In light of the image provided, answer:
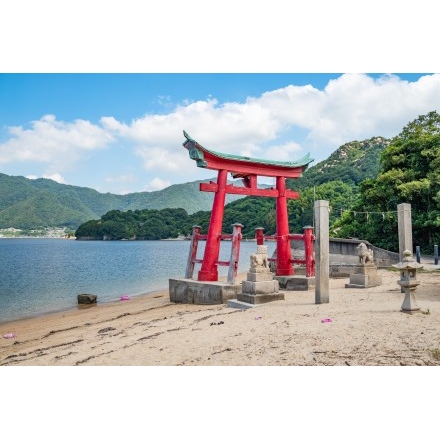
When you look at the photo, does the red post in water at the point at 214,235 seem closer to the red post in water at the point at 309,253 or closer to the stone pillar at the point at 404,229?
the red post in water at the point at 309,253

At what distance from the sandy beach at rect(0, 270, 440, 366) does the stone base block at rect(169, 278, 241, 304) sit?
1.15m

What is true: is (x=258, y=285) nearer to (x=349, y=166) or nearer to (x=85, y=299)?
(x=85, y=299)

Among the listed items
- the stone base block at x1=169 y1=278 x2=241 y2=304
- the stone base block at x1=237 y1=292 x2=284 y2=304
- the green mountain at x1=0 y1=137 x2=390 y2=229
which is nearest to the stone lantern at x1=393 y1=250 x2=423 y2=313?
the stone base block at x1=237 y1=292 x2=284 y2=304

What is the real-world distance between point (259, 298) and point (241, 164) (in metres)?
4.00

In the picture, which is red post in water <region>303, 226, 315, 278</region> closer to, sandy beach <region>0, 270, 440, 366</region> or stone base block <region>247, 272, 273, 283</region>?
sandy beach <region>0, 270, 440, 366</region>

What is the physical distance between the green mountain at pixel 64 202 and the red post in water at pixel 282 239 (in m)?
3.29

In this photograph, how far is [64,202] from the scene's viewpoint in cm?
4669

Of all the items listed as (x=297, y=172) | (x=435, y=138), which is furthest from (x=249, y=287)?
(x=435, y=138)

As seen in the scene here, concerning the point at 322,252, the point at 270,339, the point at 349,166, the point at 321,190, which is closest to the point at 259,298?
the point at 322,252

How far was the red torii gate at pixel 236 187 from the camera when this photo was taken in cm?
990

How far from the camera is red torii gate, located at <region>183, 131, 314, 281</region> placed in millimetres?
9898

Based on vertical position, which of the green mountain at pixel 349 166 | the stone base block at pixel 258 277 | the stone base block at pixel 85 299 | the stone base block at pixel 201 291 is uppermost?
the green mountain at pixel 349 166

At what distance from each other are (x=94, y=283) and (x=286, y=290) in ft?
41.4

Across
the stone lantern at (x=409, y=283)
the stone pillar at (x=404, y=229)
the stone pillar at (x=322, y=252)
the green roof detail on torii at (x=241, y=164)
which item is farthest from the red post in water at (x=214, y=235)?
the stone lantern at (x=409, y=283)
